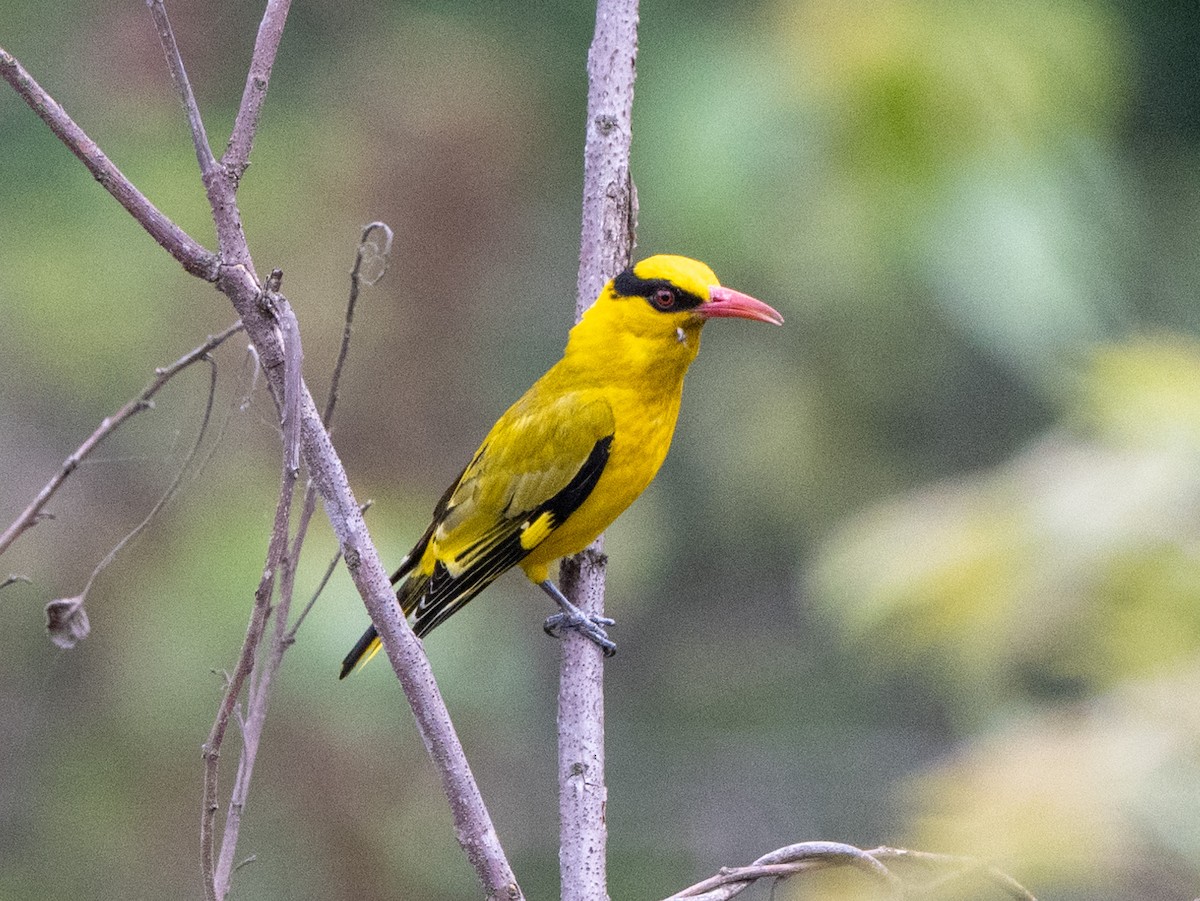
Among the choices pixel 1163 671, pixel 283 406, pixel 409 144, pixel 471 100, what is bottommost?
pixel 283 406

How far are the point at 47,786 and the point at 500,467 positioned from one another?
375cm

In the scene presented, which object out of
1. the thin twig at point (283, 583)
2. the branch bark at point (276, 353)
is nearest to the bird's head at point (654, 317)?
the thin twig at point (283, 583)

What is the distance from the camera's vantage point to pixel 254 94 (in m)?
1.47

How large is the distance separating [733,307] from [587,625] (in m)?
0.74

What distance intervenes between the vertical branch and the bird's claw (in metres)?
0.04

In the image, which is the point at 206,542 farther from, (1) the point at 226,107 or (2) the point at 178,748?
(1) the point at 226,107

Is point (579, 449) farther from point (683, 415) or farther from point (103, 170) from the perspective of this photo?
point (683, 415)

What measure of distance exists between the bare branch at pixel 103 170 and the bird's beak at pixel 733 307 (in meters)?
1.52

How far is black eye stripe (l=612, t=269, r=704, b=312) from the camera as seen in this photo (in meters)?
2.87

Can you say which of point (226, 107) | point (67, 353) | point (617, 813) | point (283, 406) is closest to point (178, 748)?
point (67, 353)

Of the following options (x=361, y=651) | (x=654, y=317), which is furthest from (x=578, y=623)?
(x=654, y=317)

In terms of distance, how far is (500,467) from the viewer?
3178 mm

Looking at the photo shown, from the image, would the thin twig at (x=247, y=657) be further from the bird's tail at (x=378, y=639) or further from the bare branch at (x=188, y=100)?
the bird's tail at (x=378, y=639)

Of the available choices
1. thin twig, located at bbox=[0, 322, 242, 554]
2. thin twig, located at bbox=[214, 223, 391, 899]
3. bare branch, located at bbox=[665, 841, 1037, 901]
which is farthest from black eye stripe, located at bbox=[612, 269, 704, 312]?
bare branch, located at bbox=[665, 841, 1037, 901]
